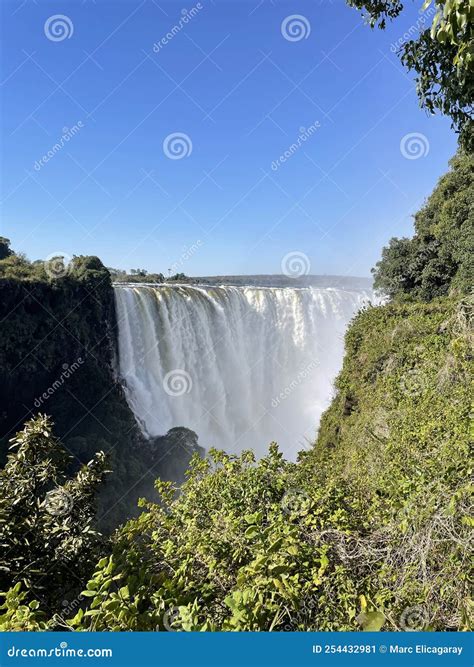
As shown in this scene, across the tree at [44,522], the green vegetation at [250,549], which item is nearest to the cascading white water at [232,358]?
the green vegetation at [250,549]

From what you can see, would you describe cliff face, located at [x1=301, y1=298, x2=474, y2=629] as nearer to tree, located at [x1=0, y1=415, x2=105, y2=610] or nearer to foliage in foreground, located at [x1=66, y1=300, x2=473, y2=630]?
foliage in foreground, located at [x1=66, y1=300, x2=473, y2=630]

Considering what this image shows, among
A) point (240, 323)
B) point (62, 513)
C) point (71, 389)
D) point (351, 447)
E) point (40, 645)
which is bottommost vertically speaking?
point (40, 645)

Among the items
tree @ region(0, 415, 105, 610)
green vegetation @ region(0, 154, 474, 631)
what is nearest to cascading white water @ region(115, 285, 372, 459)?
green vegetation @ region(0, 154, 474, 631)

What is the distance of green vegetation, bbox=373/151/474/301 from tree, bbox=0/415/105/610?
13.1 m

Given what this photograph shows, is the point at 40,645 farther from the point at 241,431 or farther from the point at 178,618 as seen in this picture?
the point at 241,431

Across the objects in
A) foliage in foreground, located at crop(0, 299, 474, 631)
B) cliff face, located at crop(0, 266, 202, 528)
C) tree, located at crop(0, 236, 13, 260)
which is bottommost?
foliage in foreground, located at crop(0, 299, 474, 631)

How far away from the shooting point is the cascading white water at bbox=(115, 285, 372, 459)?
2116cm

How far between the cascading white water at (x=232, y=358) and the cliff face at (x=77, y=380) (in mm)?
1179

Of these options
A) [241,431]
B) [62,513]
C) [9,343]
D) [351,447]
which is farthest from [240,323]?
[62,513]

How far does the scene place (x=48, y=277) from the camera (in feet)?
62.4

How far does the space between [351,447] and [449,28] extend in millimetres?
6698

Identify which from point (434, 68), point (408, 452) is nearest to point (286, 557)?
point (408, 452)

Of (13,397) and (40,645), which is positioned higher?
(13,397)

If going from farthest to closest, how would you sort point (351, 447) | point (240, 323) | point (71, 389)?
point (240, 323), point (71, 389), point (351, 447)
